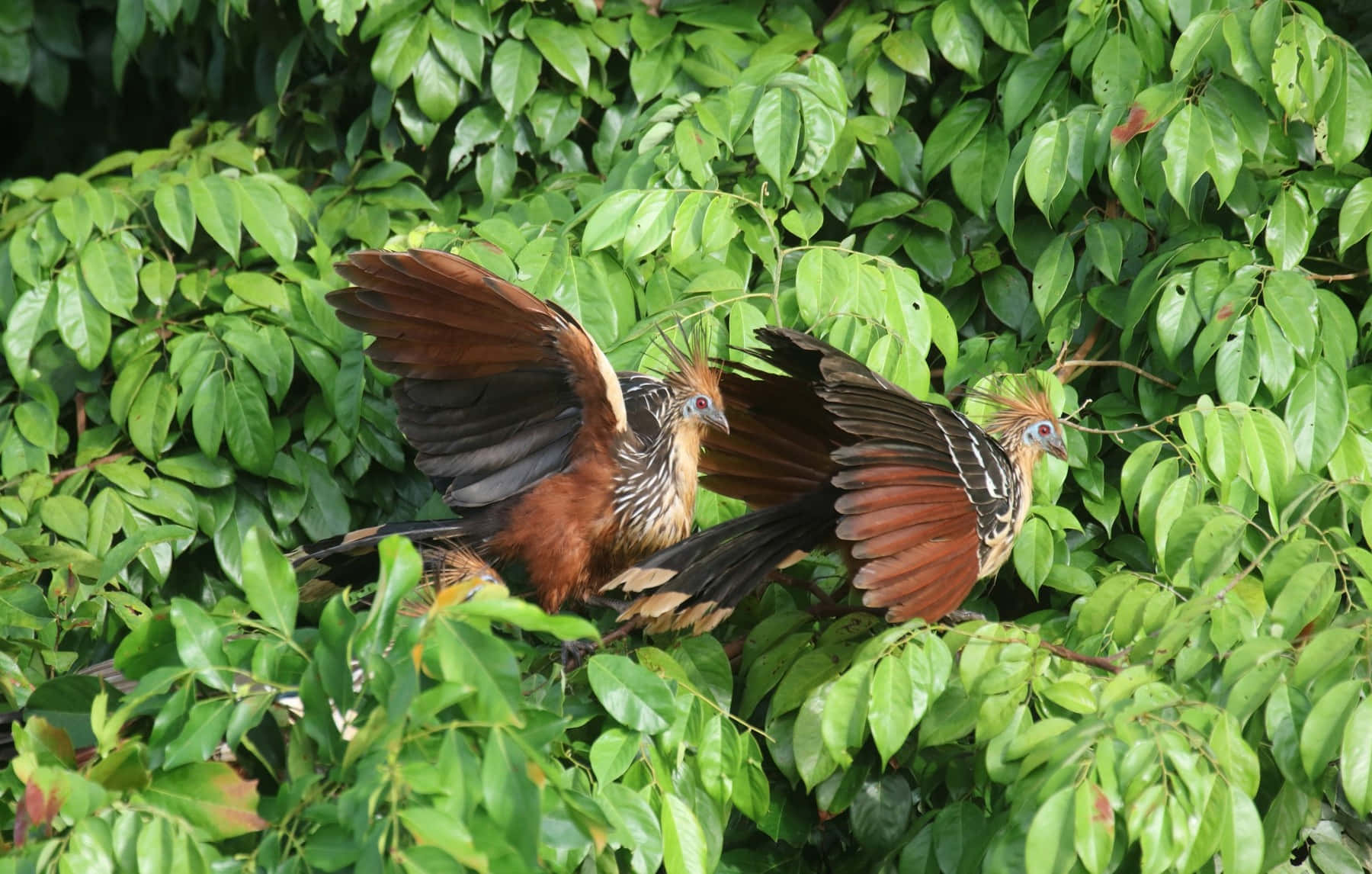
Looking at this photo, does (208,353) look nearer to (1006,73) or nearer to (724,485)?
(724,485)

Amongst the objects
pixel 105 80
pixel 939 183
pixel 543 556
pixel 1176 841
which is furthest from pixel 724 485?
pixel 105 80

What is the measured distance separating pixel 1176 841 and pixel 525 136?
284 centimetres

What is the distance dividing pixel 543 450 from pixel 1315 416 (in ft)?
5.43

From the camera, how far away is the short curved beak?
2.79 m

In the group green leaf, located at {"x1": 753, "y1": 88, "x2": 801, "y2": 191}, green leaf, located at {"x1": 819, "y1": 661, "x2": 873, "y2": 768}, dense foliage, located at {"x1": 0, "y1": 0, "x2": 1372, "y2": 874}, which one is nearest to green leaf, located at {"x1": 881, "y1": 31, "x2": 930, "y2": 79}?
dense foliage, located at {"x1": 0, "y1": 0, "x2": 1372, "y2": 874}

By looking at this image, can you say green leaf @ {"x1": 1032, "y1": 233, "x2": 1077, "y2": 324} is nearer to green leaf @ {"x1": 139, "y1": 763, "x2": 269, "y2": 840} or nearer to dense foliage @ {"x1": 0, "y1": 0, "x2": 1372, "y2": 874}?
dense foliage @ {"x1": 0, "y1": 0, "x2": 1372, "y2": 874}

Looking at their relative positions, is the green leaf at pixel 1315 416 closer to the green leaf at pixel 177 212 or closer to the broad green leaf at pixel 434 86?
the broad green leaf at pixel 434 86

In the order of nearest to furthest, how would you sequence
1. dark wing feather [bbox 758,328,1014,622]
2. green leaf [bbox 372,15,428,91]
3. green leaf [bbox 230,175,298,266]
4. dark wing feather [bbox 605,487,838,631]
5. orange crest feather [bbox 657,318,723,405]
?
dark wing feather [bbox 758,328,1014,622]
dark wing feather [bbox 605,487,838,631]
orange crest feather [bbox 657,318,723,405]
green leaf [bbox 230,175,298,266]
green leaf [bbox 372,15,428,91]

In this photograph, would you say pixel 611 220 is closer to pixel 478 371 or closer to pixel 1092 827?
pixel 478 371

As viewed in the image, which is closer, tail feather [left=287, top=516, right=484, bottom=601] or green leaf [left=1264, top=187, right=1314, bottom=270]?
tail feather [left=287, top=516, right=484, bottom=601]

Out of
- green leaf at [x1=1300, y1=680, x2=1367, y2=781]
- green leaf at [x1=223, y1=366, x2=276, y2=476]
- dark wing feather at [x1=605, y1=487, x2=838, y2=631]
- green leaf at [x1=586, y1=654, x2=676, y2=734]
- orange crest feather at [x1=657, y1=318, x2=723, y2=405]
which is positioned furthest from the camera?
green leaf at [x1=223, y1=366, x2=276, y2=476]

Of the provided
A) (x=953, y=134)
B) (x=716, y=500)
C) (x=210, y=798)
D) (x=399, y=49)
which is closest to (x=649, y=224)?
(x=716, y=500)

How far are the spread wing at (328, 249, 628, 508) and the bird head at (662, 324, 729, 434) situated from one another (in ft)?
0.45

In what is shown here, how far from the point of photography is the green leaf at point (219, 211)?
324 cm
